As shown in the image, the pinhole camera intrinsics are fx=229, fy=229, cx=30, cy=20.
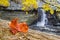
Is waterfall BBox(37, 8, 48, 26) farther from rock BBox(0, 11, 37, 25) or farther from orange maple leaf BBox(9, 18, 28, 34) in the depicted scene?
orange maple leaf BBox(9, 18, 28, 34)

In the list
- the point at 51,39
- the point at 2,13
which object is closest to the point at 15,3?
the point at 2,13

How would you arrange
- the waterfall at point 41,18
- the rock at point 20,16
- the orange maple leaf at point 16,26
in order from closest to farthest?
1. the orange maple leaf at point 16,26
2. the rock at point 20,16
3. the waterfall at point 41,18

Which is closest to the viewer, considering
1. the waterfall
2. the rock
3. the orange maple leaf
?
the orange maple leaf

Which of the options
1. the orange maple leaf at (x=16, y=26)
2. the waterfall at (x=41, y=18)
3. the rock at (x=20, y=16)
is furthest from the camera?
the waterfall at (x=41, y=18)

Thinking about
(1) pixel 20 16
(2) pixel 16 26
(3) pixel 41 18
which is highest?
(2) pixel 16 26

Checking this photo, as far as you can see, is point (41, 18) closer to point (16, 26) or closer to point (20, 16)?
point (20, 16)

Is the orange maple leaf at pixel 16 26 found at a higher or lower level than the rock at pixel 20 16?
higher

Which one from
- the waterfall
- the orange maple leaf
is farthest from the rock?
the orange maple leaf

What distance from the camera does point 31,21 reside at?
2239 cm

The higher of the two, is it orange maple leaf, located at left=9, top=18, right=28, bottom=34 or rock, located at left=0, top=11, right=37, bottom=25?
orange maple leaf, located at left=9, top=18, right=28, bottom=34

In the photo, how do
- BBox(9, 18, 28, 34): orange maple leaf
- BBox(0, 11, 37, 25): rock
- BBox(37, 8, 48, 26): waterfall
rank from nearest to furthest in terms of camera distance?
BBox(9, 18, 28, 34): orange maple leaf → BBox(0, 11, 37, 25): rock → BBox(37, 8, 48, 26): waterfall

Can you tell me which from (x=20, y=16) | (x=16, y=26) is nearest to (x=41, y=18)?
(x=20, y=16)

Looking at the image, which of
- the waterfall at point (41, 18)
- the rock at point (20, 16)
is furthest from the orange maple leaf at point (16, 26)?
the waterfall at point (41, 18)

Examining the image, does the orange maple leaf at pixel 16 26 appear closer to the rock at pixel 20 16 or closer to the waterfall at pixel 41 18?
the rock at pixel 20 16
